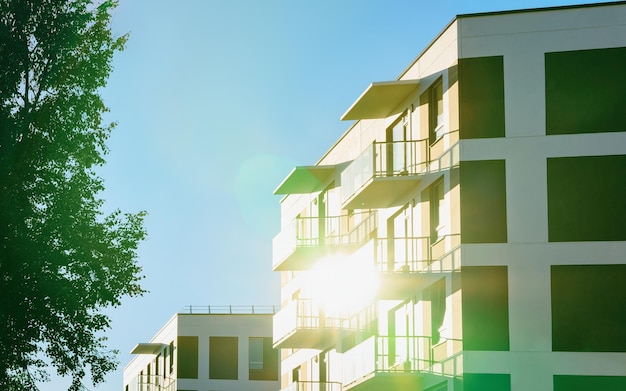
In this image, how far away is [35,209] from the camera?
33.6 m

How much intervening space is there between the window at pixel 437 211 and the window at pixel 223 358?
118ft

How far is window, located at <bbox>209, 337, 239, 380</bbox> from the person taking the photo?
69.1 meters

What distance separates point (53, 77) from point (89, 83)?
898 millimetres

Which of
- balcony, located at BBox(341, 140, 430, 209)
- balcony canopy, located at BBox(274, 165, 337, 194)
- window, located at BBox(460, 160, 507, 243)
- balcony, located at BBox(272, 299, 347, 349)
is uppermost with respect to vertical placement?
balcony canopy, located at BBox(274, 165, 337, 194)

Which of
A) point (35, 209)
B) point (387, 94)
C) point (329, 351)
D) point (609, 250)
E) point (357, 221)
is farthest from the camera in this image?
point (329, 351)

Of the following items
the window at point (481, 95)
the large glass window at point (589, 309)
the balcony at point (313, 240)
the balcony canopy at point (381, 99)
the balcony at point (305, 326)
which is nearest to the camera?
the large glass window at point (589, 309)

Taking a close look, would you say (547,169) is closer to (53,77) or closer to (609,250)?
(609,250)

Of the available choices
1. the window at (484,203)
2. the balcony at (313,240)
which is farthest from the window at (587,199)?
the balcony at (313,240)

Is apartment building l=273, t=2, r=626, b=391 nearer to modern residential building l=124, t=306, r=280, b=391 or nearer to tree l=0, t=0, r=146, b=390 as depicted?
tree l=0, t=0, r=146, b=390

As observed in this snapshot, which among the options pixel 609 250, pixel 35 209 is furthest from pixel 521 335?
pixel 35 209

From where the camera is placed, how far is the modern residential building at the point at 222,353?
6900 cm

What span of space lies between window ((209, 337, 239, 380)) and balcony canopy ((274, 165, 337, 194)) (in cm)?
2141

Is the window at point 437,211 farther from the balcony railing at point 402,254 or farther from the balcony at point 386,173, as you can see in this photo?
the balcony at point 386,173

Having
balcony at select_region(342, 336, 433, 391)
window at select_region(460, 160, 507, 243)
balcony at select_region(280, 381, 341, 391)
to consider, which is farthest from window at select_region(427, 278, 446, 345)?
balcony at select_region(280, 381, 341, 391)
